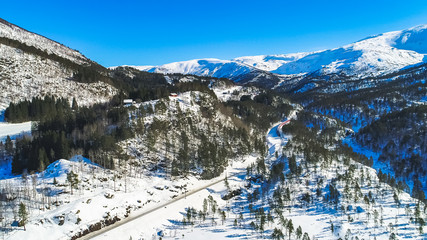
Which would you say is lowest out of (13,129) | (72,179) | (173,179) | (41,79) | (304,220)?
(304,220)

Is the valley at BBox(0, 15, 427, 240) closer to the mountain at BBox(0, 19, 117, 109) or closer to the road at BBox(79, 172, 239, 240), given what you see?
the road at BBox(79, 172, 239, 240)

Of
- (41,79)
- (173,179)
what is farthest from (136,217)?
(41,79)

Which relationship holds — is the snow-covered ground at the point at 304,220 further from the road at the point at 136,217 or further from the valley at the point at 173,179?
the road at the point at 136,217

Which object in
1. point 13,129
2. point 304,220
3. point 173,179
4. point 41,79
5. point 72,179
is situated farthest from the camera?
point 41,79

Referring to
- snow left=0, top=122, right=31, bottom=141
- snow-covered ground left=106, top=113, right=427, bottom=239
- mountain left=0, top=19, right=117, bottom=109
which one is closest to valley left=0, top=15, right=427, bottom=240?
snow-covered ground left=106, top=113, right=427, bottom=239

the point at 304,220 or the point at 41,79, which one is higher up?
the point at 41,79

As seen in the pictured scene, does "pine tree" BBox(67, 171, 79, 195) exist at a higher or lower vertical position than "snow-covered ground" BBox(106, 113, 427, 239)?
higher

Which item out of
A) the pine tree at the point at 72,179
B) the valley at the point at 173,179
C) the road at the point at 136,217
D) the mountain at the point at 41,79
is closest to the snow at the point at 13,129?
the valley at the point at 173,179

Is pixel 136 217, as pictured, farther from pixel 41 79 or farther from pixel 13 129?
pixel 41 79

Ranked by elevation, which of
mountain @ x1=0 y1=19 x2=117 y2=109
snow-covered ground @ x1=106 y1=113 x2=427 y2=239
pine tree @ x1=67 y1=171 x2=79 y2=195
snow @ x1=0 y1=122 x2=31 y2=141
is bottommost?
snow-covered ground @ x1=106 y1=113 x2=427 y2=239

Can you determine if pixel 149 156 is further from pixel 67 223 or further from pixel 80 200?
pixel 67 223

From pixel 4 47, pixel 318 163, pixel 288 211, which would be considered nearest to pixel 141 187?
pixel 288 211
